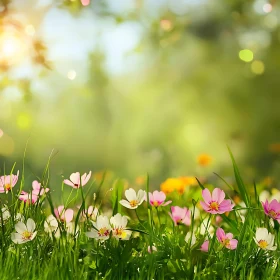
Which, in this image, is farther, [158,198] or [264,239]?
[158,198]

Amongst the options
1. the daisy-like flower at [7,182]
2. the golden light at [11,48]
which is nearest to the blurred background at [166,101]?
the golden light at [11,48]

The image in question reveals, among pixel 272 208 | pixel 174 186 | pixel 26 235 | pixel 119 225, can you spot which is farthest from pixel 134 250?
pixel 174 186

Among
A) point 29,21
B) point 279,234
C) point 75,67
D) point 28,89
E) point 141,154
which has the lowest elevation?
point 279,234

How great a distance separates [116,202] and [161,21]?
366cm

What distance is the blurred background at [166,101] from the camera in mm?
5969

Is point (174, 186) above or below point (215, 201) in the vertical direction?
above

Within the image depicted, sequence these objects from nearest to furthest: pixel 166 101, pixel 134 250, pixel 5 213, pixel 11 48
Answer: pixel 134 250, pixel 5 213, pixel 11 48, pixel 166 101

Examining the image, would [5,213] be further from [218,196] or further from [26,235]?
[218,196]

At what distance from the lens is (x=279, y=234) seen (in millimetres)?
1610

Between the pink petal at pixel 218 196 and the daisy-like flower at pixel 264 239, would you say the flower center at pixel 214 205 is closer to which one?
the pink petal at pixel 218 196

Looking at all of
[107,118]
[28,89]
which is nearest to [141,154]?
[107,118]

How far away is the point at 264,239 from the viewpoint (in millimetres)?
1505

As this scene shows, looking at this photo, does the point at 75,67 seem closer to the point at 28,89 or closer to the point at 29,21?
the point at 29,21

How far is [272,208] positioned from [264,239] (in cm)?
11
